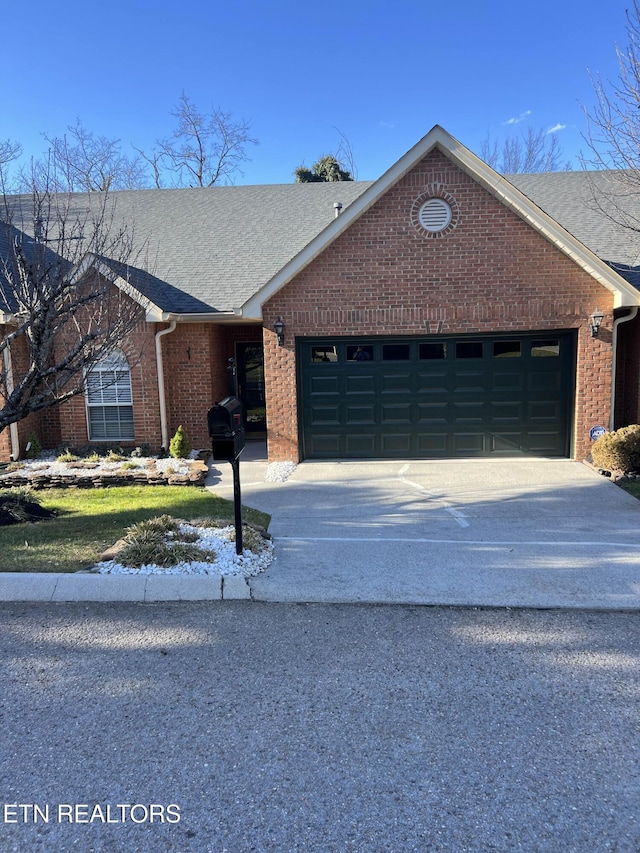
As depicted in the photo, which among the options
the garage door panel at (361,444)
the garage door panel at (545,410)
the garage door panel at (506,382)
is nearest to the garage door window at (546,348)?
the garage door panel at (506,382)

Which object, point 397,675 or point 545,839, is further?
point 397,675

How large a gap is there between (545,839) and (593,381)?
9377 millimetres

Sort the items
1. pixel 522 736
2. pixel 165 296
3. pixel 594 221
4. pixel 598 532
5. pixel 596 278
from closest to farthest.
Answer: pixel 522 736, pixel 598 532, pixel 596 278, pixel 165 296, pixel 594 221

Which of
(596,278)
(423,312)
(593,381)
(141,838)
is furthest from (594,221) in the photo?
(141,838)

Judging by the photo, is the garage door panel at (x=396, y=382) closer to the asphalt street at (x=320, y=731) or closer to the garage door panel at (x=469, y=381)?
the garage door panel at (x=469, y=381)

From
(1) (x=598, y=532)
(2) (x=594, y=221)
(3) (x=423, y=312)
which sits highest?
(2) (x=594, y=221)

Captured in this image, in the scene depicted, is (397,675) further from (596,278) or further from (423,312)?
(596,278)

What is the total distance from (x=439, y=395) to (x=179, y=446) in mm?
5199

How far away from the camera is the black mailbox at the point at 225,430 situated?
5559 mm

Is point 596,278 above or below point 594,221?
below

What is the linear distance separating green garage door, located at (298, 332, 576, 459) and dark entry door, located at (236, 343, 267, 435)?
10.9ft

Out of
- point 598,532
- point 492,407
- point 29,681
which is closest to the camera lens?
point 29,681

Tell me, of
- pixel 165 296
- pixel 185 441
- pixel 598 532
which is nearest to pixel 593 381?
pixel 598 532

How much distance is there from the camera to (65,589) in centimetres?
518
